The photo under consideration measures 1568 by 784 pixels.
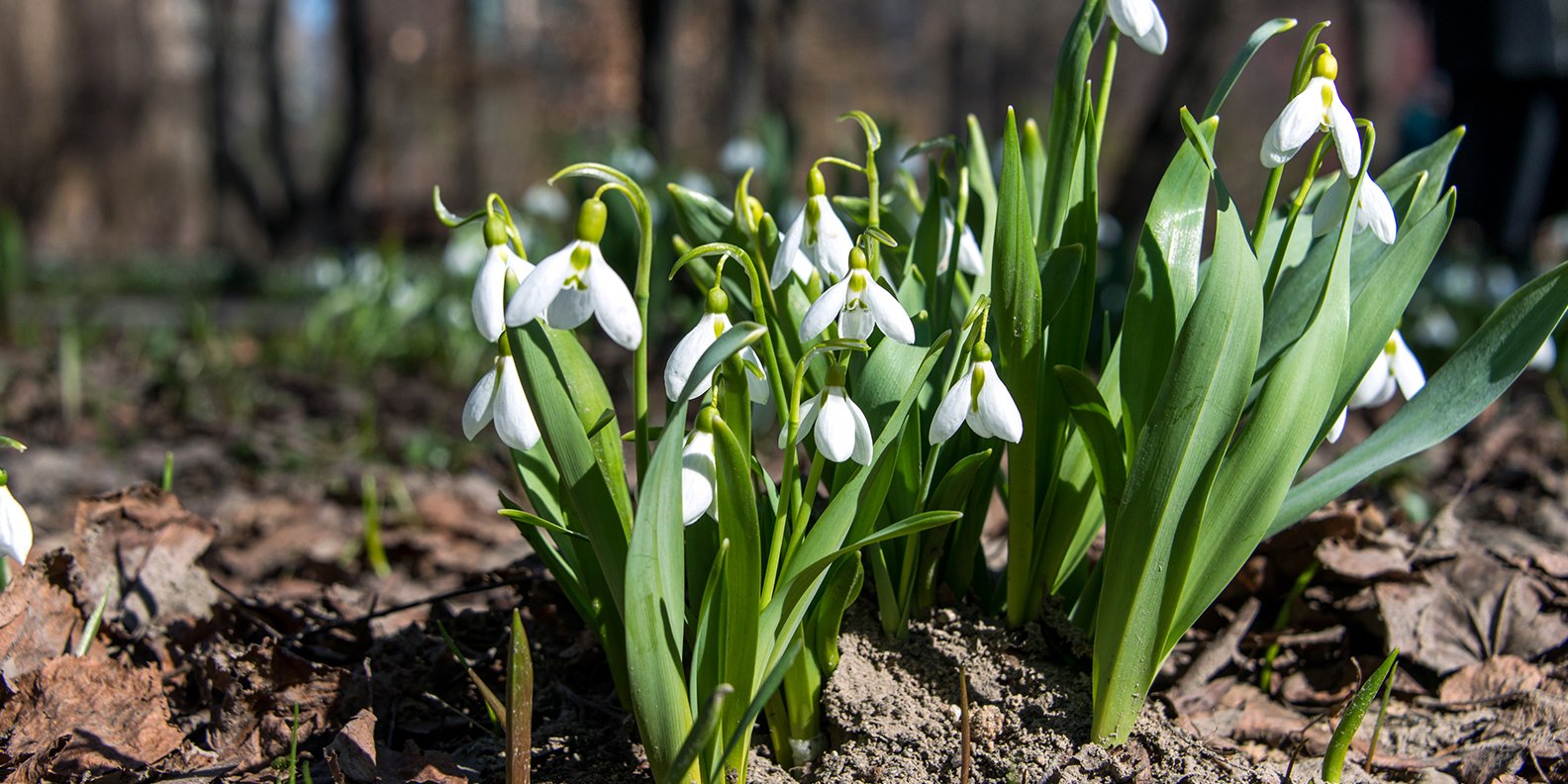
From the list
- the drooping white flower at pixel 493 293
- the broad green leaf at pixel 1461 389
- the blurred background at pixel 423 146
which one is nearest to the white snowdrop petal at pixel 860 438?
the drooping white flower at pixel 493 293

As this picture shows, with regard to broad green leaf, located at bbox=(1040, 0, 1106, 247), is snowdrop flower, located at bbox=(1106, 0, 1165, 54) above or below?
above

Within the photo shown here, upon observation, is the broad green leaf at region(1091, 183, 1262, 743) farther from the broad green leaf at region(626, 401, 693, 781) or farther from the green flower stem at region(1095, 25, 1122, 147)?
the broad green leaf at region(626, 401, 693, 781)

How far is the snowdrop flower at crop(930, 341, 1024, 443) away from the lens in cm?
108

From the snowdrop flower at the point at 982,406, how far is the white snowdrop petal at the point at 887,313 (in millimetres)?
68

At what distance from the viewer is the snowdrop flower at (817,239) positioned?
1.15 meters

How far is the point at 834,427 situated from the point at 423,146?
929 inches

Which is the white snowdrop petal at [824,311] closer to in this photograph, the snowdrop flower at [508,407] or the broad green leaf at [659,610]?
the broad green leaf at [659,610]

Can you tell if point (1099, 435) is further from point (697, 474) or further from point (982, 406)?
point (697, 474)

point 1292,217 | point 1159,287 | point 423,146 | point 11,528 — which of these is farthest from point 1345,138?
point 423,146

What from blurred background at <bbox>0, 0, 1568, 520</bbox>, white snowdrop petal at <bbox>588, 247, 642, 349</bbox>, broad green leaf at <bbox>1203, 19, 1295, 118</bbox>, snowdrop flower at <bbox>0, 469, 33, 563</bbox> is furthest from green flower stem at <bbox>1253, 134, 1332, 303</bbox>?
blurred background at <bbox>0, 0, 1568, 520</bbox>

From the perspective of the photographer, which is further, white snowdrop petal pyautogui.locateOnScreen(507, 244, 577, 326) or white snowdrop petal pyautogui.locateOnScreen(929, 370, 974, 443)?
white snowdrop petal pyautogui.locateOnScreen(929, 370, 974, 443)

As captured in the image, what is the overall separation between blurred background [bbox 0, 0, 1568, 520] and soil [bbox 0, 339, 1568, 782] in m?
1.63

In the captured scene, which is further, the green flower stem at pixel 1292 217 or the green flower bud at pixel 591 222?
the green flower stem at pixel 1292 217

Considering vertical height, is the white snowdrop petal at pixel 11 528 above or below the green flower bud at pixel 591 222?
below
